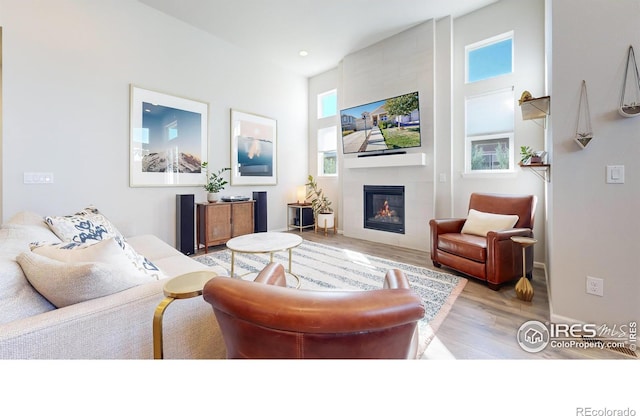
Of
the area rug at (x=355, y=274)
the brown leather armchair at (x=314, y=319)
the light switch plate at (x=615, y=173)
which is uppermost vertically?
the light switch plate at (x=615, y=173)

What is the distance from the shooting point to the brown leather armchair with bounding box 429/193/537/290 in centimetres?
240

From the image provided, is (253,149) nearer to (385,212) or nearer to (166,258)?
(385,212)

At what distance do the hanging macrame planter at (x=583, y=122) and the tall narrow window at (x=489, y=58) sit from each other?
198cm

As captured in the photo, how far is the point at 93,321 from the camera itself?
89 cm

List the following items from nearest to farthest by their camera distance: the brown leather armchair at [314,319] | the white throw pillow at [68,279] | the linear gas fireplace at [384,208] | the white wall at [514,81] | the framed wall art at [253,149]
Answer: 1. the brown leather armchair at [314,319]
2. the white throw pillow at [68,279]
3. the white wall at [514,81]
4. the linear gas fireplace at [384,208]
5. the framed wall art at [253,149]

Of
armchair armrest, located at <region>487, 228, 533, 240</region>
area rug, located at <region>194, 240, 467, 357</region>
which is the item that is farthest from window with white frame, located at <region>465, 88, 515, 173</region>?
area rug, located at <region>194, 240, 467, 357</region>

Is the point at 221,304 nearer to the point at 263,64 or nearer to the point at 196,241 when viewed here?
the point at 196,241

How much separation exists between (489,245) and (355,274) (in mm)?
1375

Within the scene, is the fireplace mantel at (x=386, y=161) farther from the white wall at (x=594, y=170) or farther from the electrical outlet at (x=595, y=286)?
the electrical outlet at (x=595, y=286)

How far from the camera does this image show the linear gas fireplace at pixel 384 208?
166 inches

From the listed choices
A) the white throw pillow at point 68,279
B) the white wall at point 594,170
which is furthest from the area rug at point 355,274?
the white throw pillow at point 68,279

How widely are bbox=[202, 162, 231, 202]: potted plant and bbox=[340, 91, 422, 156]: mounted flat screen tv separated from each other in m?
2.27
